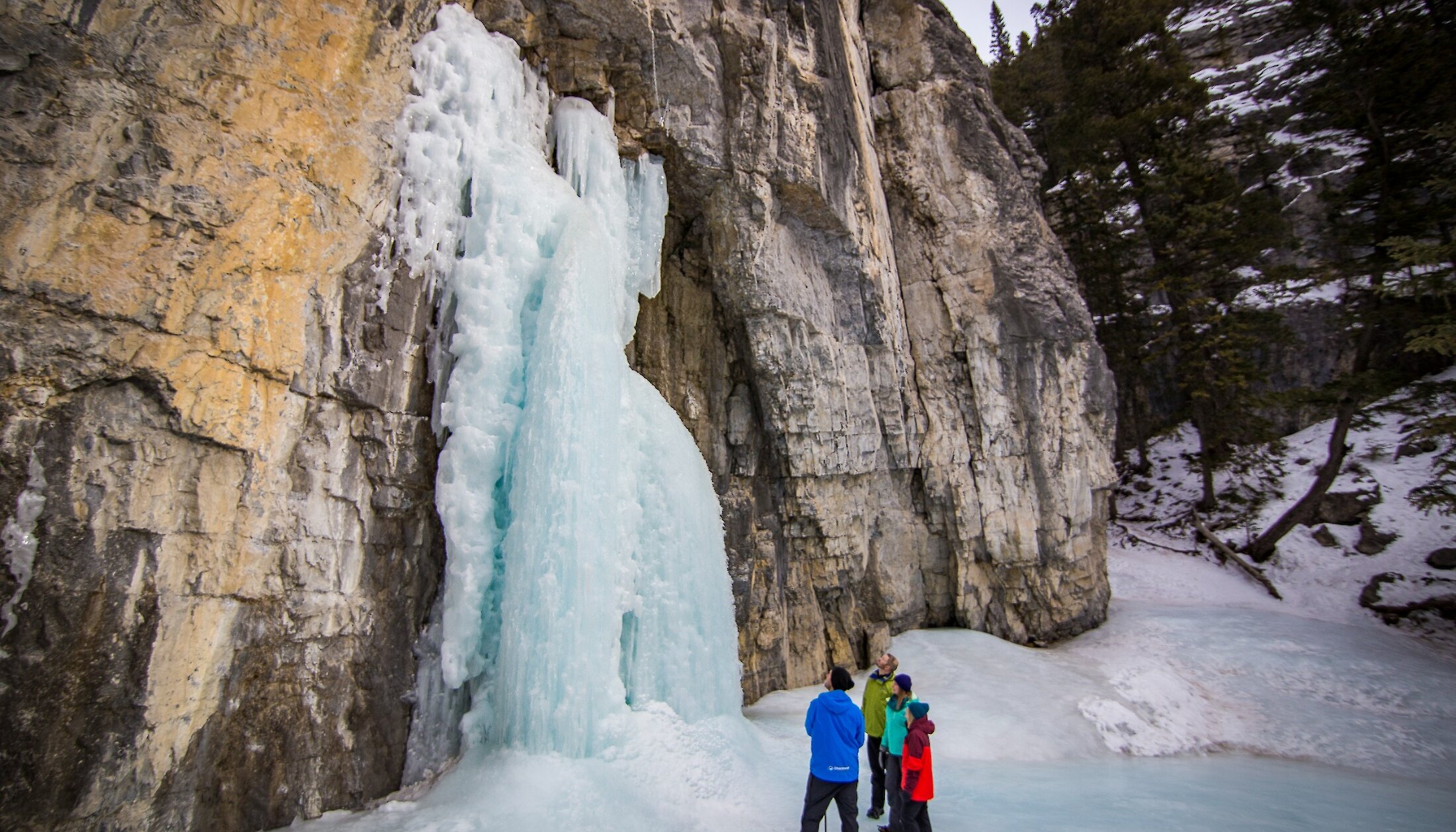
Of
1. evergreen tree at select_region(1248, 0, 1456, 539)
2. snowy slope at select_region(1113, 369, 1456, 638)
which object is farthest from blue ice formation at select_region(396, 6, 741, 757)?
evergreen tree at select_region(1248, 0, 1456, 539)

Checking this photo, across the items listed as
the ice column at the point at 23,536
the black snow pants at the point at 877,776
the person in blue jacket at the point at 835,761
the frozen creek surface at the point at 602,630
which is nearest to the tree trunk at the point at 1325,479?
the frozen creek surface at the point at 602,630

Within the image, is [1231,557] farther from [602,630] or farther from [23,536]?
[23,536]

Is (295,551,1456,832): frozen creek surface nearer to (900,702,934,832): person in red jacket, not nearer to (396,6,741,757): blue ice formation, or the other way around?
(396,6,741,757): blue ice formation

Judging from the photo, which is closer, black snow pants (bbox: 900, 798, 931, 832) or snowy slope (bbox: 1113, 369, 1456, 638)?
black snow pants (bbox: 900, 798, 931, 832)

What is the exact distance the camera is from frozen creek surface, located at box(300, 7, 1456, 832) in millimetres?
5516

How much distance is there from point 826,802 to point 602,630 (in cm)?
235

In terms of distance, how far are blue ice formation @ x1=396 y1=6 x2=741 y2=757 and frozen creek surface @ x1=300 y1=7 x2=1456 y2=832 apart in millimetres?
22

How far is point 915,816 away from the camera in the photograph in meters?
4.80

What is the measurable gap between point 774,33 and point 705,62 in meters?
1.38

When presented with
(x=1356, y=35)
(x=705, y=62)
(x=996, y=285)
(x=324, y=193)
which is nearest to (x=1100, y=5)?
(x=1356, y=35)

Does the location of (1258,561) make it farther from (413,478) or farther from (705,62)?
(413,478)

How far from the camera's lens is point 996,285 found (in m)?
12.3

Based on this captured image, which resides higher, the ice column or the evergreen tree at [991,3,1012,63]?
the evergreen tree at [991,3,1012,63]

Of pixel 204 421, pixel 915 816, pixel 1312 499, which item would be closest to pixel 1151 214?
pixel 1312 499
